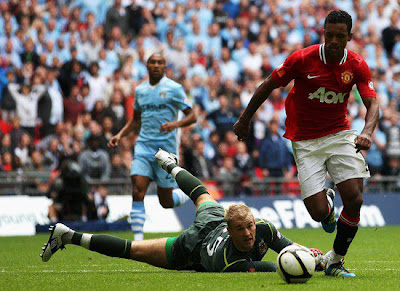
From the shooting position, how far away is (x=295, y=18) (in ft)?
84.6

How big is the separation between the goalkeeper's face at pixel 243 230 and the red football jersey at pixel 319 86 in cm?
143

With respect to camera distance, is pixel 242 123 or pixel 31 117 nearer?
pixel 242 123

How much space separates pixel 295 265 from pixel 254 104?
186 cm

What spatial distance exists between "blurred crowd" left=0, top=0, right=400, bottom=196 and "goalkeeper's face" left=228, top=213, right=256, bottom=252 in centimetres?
1061

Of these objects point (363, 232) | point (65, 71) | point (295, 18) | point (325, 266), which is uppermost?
point (295, 18)

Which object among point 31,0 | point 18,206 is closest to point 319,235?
point 18,206

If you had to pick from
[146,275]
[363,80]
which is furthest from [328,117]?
[146,275]

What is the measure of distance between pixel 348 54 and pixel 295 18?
688 inches

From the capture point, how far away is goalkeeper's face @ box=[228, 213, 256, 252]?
8000mm

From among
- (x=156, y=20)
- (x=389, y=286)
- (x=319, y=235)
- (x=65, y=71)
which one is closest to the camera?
(x=389, y=286)

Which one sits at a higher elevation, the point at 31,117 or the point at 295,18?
the point at 295,18

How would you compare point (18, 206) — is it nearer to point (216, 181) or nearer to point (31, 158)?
point (31, 158)

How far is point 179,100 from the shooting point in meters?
13.0

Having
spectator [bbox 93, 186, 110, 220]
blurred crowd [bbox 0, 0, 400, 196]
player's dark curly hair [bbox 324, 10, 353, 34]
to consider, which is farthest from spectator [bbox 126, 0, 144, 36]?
player's dark curly hair [bbox 324, 10, 353, 34]
